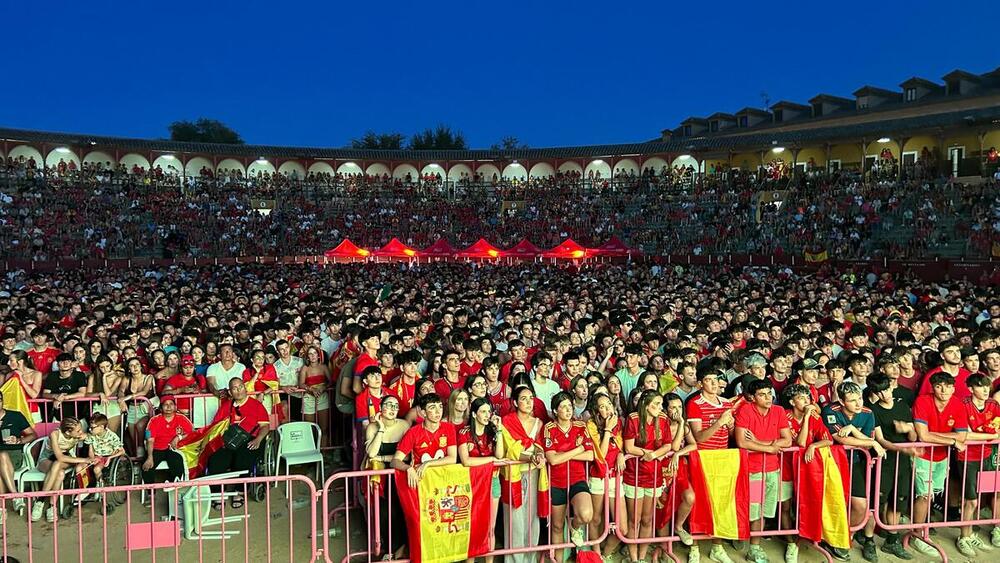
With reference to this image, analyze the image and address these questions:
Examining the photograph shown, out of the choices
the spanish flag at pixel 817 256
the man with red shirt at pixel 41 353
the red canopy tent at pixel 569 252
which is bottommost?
the man with red shirt at pixel 41 353

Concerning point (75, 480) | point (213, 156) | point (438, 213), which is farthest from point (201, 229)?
point (75, 480)

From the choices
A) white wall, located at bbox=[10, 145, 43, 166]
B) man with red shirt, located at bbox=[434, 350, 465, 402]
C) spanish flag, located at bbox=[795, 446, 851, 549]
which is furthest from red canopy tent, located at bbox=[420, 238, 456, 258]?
white wall, located at bbox=[10, 145, 43, 166]

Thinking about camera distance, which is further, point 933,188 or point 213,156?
point 213,156

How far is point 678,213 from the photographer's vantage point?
34.3 meters

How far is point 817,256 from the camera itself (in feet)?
82.6

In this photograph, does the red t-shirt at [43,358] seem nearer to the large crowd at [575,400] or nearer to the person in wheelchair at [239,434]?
the large crowd at [575,400]

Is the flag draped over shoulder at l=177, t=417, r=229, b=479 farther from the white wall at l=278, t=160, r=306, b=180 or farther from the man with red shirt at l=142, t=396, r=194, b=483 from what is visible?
the white wall at l=278, t=160, r=306, b=180

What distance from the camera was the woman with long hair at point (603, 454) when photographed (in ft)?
17.3

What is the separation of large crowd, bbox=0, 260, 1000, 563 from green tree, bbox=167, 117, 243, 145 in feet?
223

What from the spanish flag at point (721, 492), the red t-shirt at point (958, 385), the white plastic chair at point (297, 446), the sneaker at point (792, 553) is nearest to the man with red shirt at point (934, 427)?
the red t-shirt at point (958, 385)

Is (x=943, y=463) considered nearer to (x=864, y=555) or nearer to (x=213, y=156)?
(x=864, y=555)

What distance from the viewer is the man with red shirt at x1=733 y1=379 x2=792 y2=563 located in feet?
17.7

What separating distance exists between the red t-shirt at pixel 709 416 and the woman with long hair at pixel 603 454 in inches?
24.5

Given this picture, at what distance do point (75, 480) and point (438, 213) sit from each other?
1332 inches
